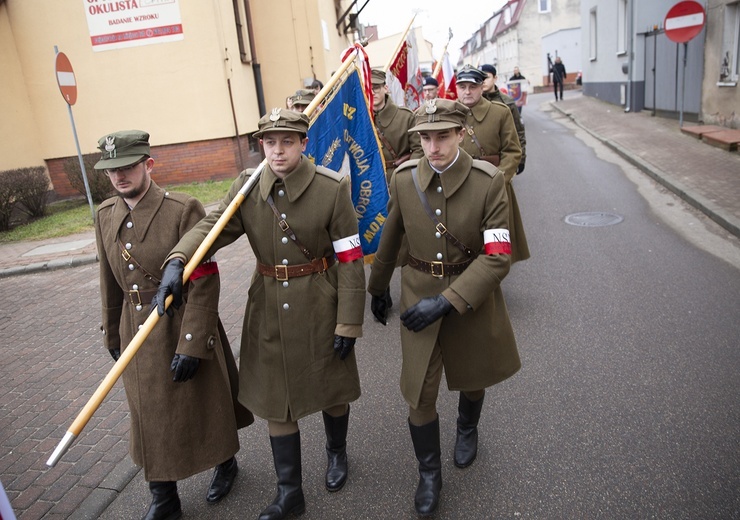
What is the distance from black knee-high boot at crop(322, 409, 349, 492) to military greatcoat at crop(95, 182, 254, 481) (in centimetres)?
64

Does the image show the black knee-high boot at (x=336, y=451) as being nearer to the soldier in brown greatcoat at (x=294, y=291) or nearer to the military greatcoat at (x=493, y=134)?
the soldier in brown greatcoat at (x=294, y=291)

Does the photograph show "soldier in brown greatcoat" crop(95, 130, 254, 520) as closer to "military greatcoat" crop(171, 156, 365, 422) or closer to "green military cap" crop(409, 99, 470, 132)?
"military greatcoat" crop(171, 156, 365, 422)

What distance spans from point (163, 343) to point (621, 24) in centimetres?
2455

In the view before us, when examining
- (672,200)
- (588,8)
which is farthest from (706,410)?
(588,8)

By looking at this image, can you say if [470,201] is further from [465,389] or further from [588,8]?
[588,8]

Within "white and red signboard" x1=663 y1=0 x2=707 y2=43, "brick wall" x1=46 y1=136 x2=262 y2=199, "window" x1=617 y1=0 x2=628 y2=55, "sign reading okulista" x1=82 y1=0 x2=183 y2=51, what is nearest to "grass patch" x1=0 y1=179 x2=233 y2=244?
"brick wall" x1=46 y1=136 x2=262 y2=199

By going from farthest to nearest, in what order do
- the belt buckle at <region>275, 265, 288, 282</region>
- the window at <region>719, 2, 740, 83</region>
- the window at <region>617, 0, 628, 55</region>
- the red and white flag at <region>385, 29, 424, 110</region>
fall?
1. the window at <region>617, 0, 628, 55</region>
2. the window at <region>719, 2, 740, 83</region>
3. the red and white flag at <region>385, 29, 424, 110</region>
4. the belt buckle at <region>275, 265, 288, 282</region>

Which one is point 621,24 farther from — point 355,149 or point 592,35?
point 355,149

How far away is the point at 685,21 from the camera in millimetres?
13789

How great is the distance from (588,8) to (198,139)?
21.3 meters

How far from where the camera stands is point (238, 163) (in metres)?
15.8

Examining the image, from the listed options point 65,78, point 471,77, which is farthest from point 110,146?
point 65,78

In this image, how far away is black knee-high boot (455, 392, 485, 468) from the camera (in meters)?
3.67

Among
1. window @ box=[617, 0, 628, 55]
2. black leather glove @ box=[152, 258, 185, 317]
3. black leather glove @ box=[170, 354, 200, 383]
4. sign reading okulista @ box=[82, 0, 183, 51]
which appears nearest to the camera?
black leather glove @ box=[152, 258, 185, 317]
